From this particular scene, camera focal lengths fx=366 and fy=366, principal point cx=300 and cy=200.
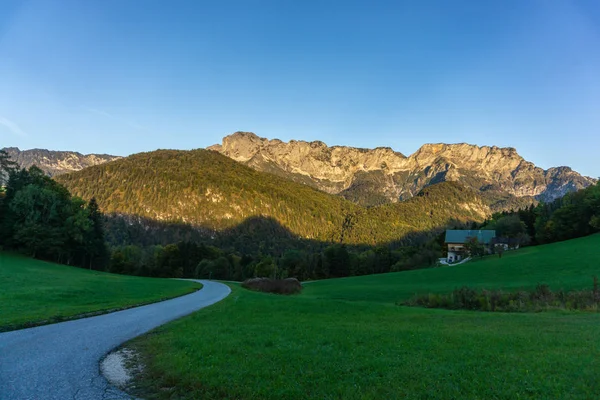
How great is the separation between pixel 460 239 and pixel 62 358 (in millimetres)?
117996

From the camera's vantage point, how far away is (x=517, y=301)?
26.0m

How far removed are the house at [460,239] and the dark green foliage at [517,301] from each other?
82.5 m

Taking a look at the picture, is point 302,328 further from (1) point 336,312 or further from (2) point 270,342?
(1) point 336,312

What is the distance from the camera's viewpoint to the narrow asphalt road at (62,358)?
783cm

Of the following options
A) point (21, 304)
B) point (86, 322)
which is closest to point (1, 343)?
point (86, 322)

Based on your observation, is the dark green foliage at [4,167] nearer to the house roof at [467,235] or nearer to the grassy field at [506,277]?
the grassy field at [506,277]

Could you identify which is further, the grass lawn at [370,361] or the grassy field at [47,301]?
the grassy field at [47,301]

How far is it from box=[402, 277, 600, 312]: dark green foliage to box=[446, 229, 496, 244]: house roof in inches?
3293

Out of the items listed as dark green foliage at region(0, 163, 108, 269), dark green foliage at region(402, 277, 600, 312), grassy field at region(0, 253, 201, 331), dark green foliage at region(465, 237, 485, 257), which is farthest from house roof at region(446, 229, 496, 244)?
dark green foliage at region(0, 163, 108, 269)

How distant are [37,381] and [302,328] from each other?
29.8ft

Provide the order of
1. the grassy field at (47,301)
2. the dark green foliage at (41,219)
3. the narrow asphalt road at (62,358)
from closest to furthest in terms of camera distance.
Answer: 1. the narrow asphalt road at (62,358)
2. the grassy field at (47,301)
3. the dark green foliage at (41,219)

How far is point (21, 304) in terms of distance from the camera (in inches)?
864

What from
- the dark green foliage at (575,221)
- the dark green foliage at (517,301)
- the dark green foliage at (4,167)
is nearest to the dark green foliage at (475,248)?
the dark green foliage at (575,221)

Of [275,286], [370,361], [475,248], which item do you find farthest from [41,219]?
[475,248]
